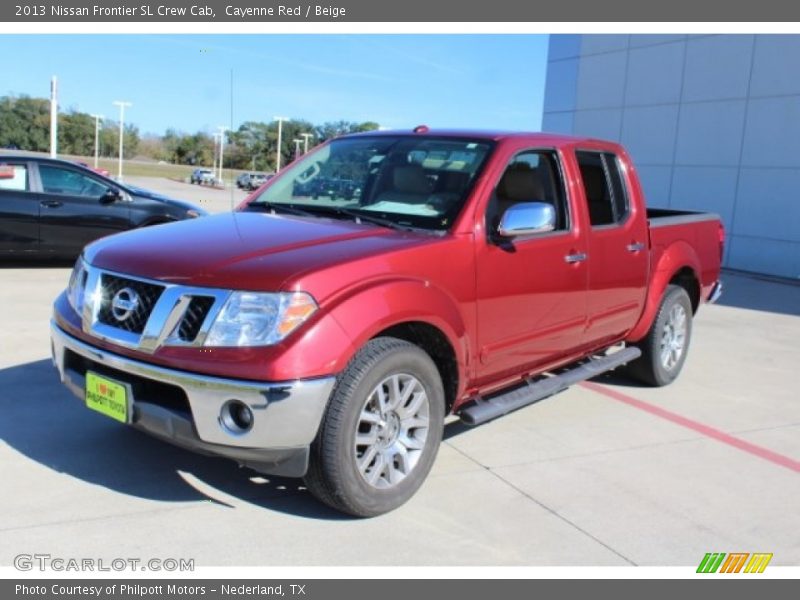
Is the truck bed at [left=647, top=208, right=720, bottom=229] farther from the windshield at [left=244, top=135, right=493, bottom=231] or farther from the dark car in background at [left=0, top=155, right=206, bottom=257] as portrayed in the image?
the dark car in background at [left=0, top=155, right=206, bottom=257]

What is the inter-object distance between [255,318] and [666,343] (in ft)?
14.0

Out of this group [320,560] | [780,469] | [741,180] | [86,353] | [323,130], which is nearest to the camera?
[320,560]

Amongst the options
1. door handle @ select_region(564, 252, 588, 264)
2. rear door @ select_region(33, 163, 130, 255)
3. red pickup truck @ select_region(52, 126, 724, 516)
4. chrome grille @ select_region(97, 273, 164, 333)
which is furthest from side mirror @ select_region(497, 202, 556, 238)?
rear door @ select_region(33, 163, 130, 255)

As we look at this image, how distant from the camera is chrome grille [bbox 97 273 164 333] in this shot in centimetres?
342

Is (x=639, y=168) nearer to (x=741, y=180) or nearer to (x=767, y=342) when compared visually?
(x=741, y=180)

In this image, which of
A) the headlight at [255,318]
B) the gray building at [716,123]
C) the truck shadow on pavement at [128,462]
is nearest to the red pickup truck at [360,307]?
the headlight at [255,318]

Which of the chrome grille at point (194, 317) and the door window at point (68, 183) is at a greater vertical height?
the door window at point (68, 183)

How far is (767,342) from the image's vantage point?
8656 millimetres

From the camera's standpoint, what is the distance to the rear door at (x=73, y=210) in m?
10.4

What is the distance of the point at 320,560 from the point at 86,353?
4.86 feet

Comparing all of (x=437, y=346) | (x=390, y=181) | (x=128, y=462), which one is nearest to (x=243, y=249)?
(x=437, y=346)

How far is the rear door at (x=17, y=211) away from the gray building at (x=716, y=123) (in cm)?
1317

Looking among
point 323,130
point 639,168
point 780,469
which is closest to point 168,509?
point 780,469

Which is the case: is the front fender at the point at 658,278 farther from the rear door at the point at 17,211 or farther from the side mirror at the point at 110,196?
the rear door at the point at 17,211
